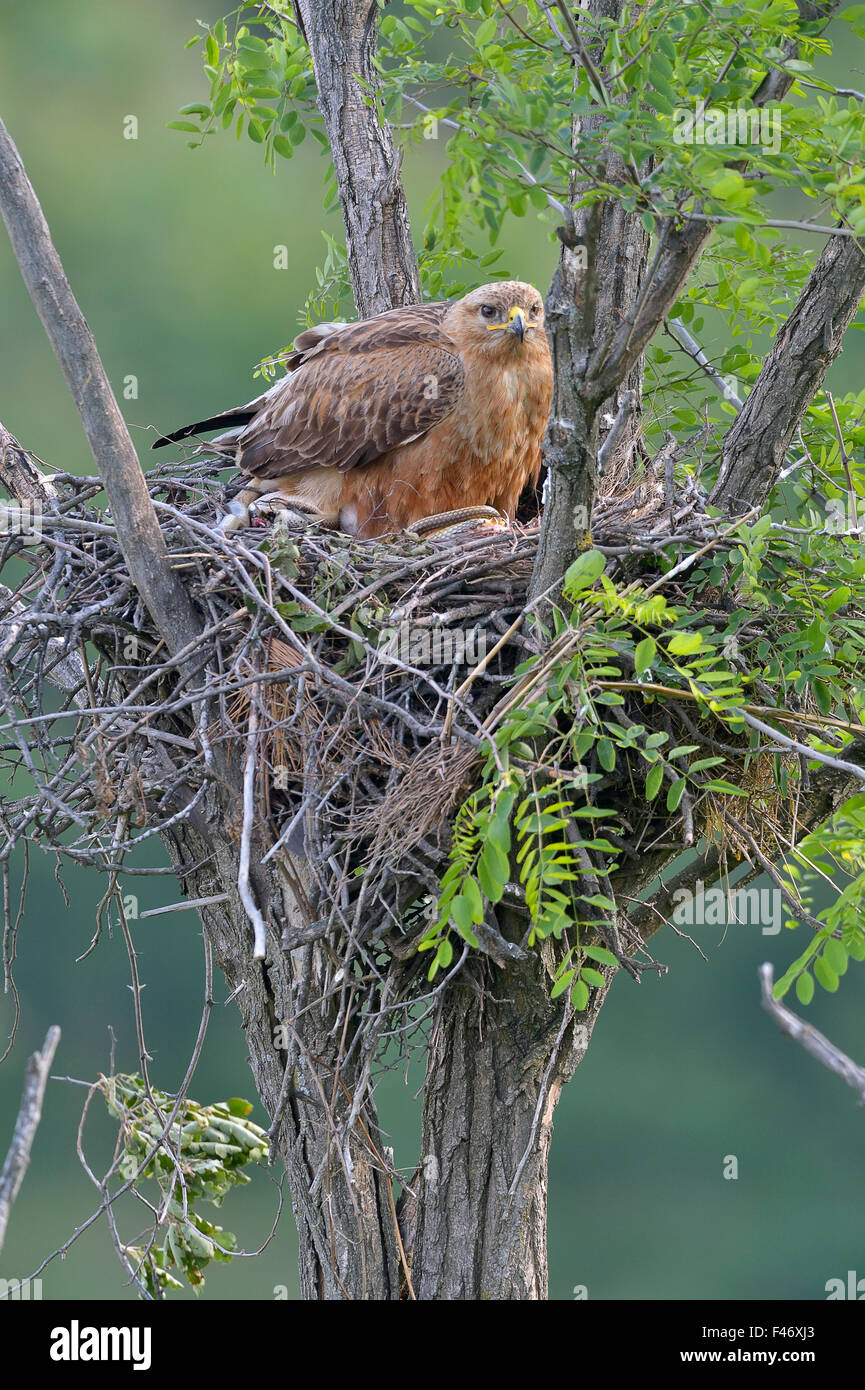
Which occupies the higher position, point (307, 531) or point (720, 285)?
point (720, 285)

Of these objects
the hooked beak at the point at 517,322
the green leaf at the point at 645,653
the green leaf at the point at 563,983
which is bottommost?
the green leaf at the point at 563,983

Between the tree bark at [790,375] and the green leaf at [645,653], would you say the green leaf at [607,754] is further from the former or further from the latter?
the tree bark at [790,375]

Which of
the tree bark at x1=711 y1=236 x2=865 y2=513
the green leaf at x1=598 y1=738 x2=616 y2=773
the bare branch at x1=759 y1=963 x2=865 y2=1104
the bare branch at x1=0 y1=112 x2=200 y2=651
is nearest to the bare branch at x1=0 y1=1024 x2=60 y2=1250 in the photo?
the bare branch at x1=759 y1=963 x2=865 y2=1104

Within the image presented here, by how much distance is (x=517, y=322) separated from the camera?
266 cm

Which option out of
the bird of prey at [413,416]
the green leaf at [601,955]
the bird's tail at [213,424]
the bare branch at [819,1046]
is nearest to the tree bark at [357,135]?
the bird of prey at [413,416]

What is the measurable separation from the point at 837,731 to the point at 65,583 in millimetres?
1277

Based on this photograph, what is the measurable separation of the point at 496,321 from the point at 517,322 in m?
0.06

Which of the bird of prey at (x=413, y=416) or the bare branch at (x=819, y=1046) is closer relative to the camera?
the bare branch at (x=819, y=1046)

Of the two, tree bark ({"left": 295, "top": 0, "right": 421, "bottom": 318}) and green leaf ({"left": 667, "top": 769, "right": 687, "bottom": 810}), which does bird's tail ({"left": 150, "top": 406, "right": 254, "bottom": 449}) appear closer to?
tree bark ({"left": 295, "top": 0, "right": 421, "bottom": 318})

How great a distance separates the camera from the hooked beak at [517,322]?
266 centimetres

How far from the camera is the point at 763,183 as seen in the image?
1481 mm

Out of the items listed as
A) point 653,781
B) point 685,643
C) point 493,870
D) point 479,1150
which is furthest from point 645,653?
point 479,1150
